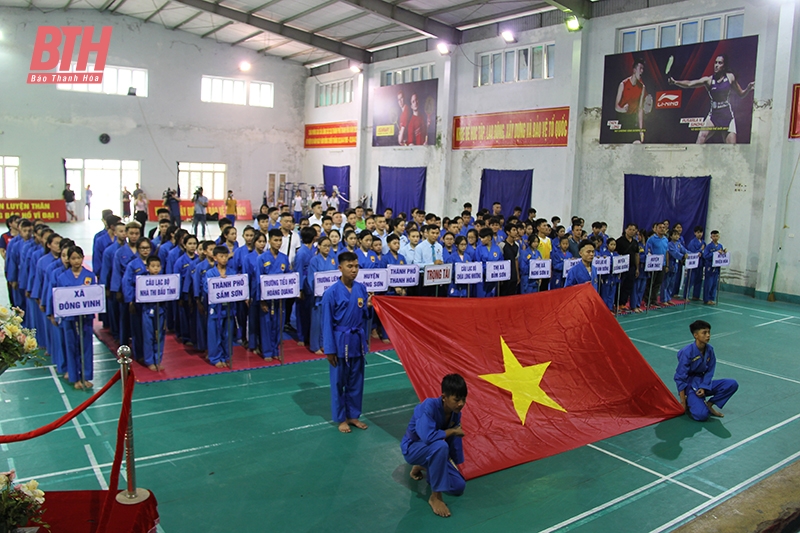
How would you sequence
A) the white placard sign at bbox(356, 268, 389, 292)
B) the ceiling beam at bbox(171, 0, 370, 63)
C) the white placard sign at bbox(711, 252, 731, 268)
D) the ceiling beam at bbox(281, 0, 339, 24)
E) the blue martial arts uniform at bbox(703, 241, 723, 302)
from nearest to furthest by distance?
1. the white placard sign at bbox(356, 268, 389, 292)
2. the white placard sign at bbox(711, 252, 731, 268)
3. the blue martial arts uniform at bbox(703, 241, 723, 302)
4. the ceiling beam at bbox(281, 0, 339, 24)
5. the ceiling beam at bbox(171, 0, 370, 63)

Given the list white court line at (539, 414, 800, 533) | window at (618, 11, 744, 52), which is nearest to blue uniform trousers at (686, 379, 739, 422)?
white court line at (539, 414, 800, 533)

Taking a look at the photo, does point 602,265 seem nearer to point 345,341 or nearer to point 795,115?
point 795,115

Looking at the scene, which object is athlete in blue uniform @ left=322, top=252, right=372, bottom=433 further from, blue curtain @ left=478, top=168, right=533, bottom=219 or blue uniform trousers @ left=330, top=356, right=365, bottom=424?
blue curtain @ left=478, top=168, right=533, bottom=219

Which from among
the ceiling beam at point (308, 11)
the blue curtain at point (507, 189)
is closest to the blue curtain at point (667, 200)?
the blue curtain at point (507, 189)

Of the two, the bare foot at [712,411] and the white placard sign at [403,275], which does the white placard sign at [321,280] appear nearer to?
the white placard sign at [403,275]

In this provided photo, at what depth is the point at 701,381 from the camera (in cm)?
699

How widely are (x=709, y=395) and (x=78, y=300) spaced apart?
731cm

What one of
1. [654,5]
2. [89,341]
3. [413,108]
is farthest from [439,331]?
[413,108]

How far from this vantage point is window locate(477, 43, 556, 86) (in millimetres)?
19203

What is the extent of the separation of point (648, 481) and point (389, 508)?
2.39 metres

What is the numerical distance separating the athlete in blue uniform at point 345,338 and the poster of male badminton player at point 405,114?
18.0 m

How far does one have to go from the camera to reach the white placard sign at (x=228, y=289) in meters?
8.06

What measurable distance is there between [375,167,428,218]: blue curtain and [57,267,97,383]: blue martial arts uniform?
17.6 metres

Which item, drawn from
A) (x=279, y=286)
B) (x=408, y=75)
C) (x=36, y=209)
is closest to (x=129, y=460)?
(x=279, y=286)
